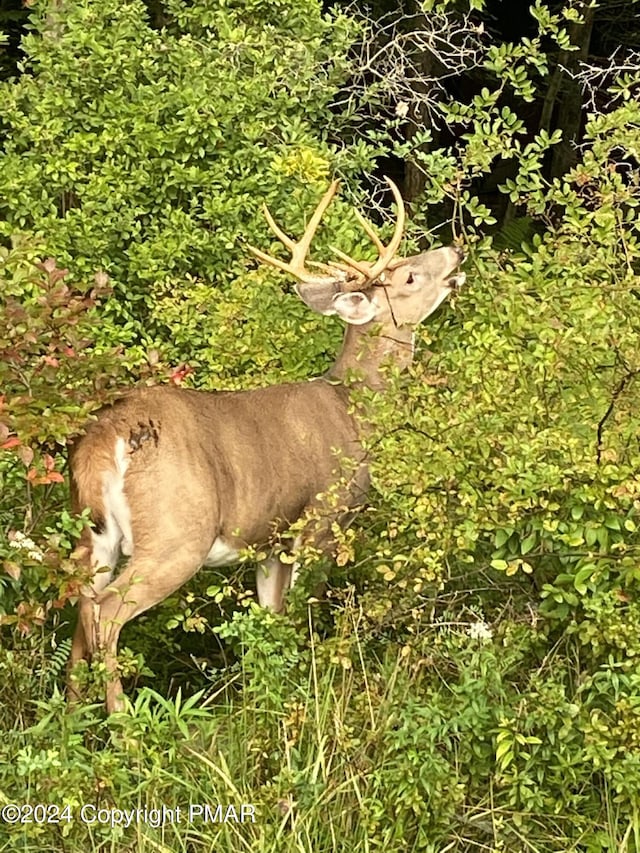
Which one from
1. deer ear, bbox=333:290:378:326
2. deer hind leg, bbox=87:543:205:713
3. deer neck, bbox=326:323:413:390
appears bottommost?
deer hind leg, bbox=87:543:205:713

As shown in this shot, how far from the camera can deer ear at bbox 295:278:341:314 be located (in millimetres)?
6246

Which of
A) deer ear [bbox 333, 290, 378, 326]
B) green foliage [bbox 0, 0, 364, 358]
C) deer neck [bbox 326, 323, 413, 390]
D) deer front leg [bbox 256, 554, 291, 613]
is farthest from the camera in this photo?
green foliage [bbox 0, 0, 364, 358]

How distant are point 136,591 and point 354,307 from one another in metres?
1.77

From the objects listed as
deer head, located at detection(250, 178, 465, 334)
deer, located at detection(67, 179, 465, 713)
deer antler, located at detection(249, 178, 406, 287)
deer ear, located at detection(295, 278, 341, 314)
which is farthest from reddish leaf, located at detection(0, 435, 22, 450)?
deer ear, located at detection(295, 278, 341, 314)

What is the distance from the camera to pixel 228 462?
17.5 ft

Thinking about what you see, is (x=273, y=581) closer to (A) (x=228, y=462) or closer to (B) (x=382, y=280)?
(A) (x=228, y=462)

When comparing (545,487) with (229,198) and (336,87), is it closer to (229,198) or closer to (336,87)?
(229,198)

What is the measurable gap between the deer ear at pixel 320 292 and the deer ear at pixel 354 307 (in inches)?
4.7

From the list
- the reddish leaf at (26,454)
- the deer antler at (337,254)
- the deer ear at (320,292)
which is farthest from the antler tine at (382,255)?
the reddish leaf at (26,454)

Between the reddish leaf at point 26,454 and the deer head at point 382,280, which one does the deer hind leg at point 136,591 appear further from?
the deer head at point 382,280

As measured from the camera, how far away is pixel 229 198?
727cm

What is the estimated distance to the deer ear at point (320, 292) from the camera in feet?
20.5

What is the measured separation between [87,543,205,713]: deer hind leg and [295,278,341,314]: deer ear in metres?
1.63

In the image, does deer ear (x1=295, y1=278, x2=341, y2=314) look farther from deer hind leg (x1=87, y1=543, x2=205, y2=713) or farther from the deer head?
deer hind leg (x1=87, y1=543, x2=205, y2=713)
